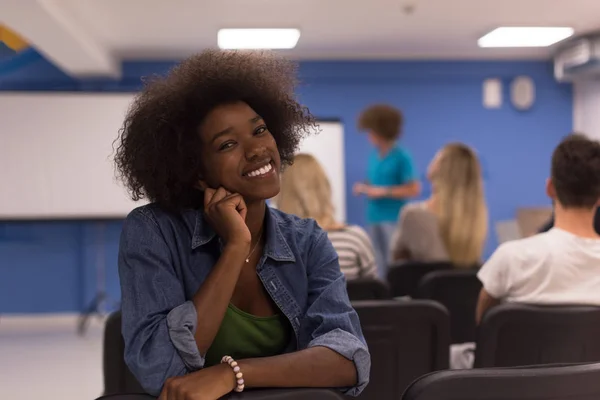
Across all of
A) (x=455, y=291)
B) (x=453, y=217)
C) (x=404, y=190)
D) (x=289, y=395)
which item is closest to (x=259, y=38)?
(x=404, y=190)

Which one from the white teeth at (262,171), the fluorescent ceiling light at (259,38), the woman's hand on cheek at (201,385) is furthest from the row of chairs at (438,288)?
the fluorescent ceiling light at (259,38)

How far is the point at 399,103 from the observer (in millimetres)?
6582

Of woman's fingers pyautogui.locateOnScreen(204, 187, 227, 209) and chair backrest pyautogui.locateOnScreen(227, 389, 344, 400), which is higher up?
woman's fingers pyautogui.locateOnScreen(204, 187, 227, 209)

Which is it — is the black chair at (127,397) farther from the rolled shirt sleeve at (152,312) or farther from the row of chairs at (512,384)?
the row of chairs at (512,384)

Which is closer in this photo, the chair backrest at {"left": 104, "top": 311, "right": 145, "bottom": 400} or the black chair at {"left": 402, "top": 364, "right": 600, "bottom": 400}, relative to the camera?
the black chair at {"left": 402, "top": 364, "right": 600, "bottom": 400}

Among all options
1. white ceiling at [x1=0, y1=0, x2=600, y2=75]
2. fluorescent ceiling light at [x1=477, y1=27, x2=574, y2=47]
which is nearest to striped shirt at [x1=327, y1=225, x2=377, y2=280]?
white ceiling at [x1=0, y1=0, x2=600, y2=75]

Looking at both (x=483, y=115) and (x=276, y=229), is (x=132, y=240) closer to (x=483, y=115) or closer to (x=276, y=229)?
(x=276, y=229)

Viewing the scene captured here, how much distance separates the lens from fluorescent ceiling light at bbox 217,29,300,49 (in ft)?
17.6

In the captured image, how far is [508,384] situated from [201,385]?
1.63 ft

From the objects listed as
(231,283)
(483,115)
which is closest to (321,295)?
(231,283)

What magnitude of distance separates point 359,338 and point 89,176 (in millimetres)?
5192

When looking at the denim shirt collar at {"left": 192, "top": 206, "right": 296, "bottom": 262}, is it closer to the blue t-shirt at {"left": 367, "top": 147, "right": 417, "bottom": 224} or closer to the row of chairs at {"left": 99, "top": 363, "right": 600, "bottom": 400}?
the row of chairs at {"left": 99, "top": 363, "right": 600, "bottom": 400}

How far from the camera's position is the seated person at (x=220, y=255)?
3.93ft

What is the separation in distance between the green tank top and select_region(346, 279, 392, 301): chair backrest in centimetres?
89
